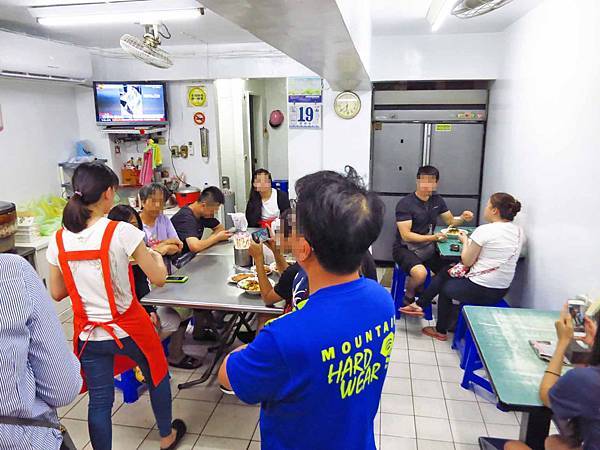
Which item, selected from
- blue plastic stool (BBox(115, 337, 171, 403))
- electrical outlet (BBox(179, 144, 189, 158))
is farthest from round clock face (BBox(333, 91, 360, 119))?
blue plastic stool (BBox(115, 337, 171, 403))

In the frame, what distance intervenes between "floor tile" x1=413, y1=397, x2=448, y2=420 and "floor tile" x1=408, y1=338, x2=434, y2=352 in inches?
26.7

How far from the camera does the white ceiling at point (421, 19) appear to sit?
3475mm

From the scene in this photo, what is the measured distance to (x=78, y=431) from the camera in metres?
2.64

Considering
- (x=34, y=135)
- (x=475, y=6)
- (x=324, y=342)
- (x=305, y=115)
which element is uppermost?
(x=475, y=6)

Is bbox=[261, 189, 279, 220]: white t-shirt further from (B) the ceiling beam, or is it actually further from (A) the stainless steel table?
(B) the ceiling beam

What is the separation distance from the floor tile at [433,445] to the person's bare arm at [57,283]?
2.05 m

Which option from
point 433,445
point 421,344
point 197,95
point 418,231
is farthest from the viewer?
point 197,95

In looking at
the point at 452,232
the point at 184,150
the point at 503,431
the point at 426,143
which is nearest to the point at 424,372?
the point at 503,431

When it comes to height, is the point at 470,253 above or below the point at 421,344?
above

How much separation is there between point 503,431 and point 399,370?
81cm

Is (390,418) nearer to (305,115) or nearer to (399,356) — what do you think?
(399,356)

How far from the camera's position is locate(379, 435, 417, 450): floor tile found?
2.51 meters

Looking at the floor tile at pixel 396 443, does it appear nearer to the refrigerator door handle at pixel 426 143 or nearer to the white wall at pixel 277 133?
the refrigerator door handle at pixel 426 143

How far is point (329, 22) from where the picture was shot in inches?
66.2
